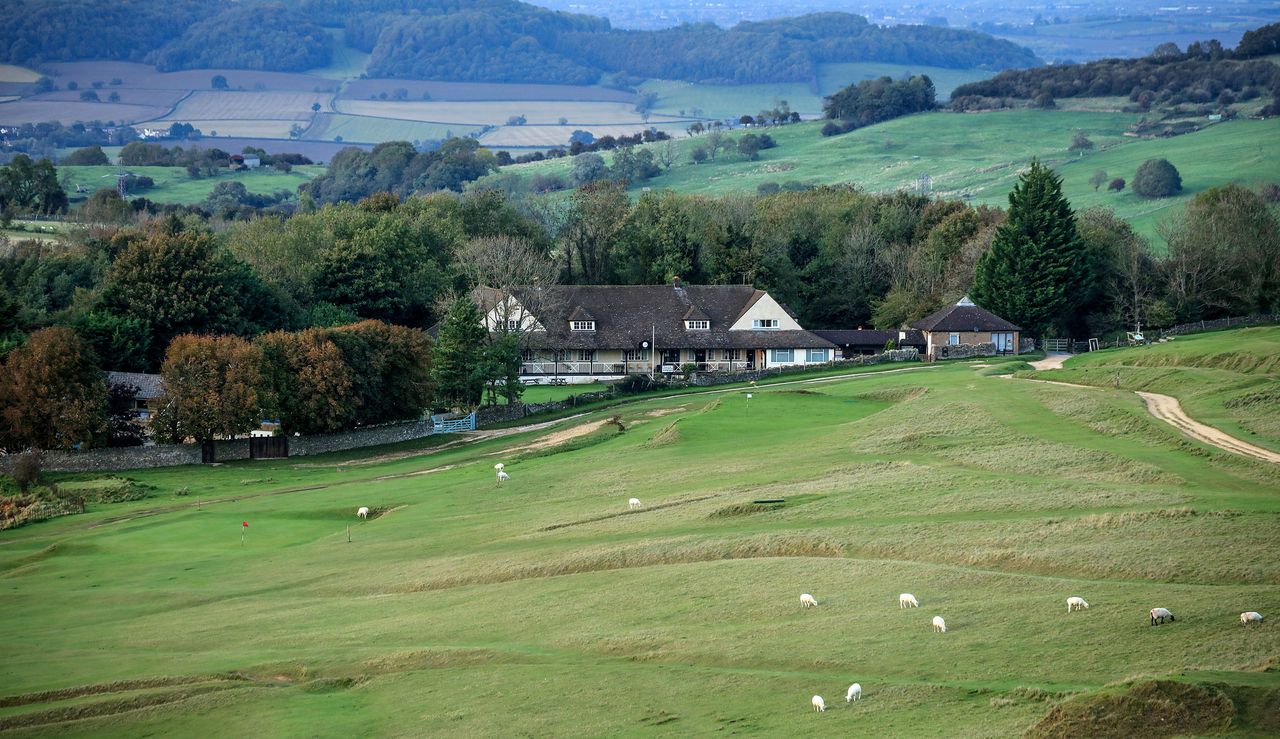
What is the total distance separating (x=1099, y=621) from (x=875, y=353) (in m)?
77.7

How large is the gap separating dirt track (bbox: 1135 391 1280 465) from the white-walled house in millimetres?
41575

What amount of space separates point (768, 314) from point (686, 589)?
69.4 meters

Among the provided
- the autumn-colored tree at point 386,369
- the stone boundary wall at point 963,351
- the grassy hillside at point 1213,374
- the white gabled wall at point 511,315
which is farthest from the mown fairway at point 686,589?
the white gabled wall at point 511,315

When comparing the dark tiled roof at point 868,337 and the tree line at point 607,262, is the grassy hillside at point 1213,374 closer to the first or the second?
the tree line at point 607,262

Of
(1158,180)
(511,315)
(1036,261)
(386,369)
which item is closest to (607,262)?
(511,315)

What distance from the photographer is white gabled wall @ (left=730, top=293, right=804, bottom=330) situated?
4190 inches

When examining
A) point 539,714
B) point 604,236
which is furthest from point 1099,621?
point 604,236

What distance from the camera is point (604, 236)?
128375 millimetres

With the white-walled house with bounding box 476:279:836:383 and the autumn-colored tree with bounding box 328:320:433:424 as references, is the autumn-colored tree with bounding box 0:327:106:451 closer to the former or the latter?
the autumn-colored tree with bounding box 328:320:433:424

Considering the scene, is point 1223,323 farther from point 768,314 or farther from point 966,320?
point 768,314

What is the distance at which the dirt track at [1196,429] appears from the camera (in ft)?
158

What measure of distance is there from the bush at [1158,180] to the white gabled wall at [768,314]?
8009 centimetres

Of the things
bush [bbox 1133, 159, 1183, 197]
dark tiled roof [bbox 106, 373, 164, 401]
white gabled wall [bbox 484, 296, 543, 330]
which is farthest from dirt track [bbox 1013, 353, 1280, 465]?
bush [bbox 1133, 159, 1183, 197]

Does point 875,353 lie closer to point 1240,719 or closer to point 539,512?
point 539,512
